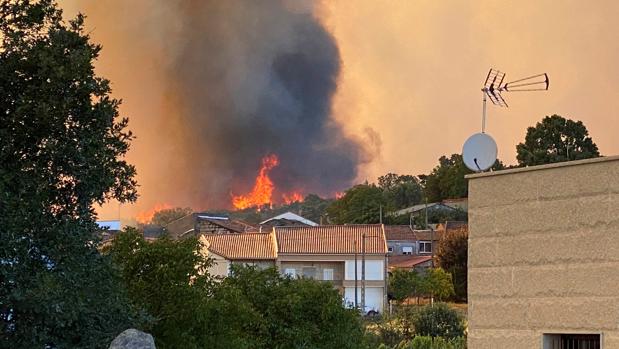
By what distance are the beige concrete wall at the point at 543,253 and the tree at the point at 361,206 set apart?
69125mm

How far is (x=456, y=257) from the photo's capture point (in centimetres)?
5519

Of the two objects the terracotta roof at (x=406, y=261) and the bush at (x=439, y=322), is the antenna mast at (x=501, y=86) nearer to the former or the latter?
the bush at (x=439, y=322)

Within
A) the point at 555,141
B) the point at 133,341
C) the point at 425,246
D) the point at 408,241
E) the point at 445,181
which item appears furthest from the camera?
the point at 445,181

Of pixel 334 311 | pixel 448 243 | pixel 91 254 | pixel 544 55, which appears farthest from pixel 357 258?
pixel 91 254

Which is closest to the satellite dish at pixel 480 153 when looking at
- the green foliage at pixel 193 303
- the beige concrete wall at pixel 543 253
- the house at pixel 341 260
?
the beige concrete wall at pixel 543 253

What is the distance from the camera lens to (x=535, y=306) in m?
7.76

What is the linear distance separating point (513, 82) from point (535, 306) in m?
3.25

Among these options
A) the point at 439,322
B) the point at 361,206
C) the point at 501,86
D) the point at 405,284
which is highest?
the point at 361,206

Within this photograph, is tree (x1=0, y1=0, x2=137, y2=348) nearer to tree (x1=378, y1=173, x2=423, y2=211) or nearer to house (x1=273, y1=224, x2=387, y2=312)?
house (x1=273, y1=224, x2=387, y2=312)

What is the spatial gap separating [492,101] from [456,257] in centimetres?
4604

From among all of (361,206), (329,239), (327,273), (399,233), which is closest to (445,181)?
(361,206)

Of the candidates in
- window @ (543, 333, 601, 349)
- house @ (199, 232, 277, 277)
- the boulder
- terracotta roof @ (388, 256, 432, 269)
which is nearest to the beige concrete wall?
window @ (543, 333, 601, 349)

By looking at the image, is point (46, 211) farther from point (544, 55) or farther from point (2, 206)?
point (544, 55)

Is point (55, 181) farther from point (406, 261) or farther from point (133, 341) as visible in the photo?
point (406, 261)
